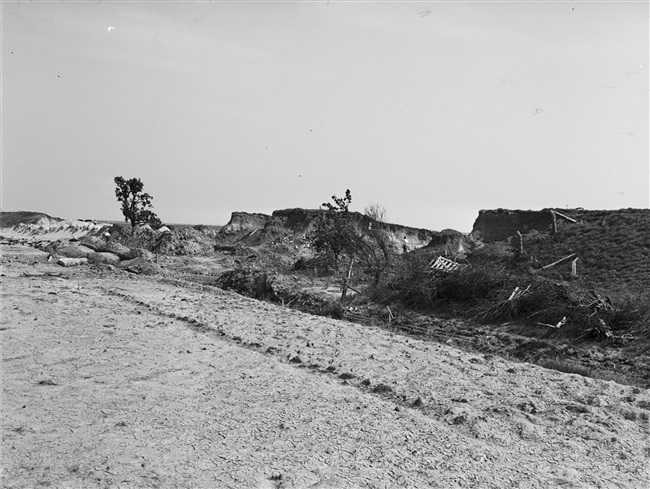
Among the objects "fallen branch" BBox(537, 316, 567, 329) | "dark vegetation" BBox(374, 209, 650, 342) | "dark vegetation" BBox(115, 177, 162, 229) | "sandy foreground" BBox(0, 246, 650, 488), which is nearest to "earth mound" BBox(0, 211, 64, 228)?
"dark vegetation" BBox(115, 177, 162, 229)

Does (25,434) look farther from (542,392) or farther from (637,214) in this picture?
(637,214)

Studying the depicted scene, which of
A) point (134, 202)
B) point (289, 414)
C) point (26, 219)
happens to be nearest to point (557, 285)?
point (289, 414)

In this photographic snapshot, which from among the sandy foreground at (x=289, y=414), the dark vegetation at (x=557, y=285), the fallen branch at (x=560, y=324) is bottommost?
the sandy foreground at (x=289, y=414)

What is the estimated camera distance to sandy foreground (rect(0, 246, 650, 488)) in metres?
3.76

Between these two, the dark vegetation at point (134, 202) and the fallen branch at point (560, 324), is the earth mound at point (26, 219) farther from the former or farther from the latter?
the fallen branch at point (560, 324)

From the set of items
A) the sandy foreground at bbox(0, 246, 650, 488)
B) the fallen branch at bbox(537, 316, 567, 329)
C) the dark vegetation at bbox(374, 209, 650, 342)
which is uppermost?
the dark vegetation at bbox(374, 209, 650, 342)

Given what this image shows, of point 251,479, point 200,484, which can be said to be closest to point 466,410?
point 251,479

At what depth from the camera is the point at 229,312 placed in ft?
31.9

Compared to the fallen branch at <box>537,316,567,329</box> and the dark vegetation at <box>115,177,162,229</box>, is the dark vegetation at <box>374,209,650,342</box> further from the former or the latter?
the dark vegetation at <box>115,177,162,229</box>

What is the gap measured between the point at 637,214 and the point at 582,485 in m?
21.5

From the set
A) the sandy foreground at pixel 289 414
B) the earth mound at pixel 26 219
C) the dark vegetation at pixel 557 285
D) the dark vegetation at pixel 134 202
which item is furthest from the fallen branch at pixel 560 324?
the earth mound at pixel 26 219

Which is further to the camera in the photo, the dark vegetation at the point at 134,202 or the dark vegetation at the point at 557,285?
the dark vegetation at the point at 134,202

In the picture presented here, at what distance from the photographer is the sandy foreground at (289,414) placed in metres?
3.76

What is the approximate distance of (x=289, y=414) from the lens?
15.9 feet
